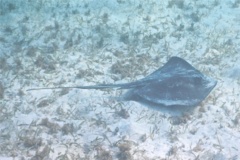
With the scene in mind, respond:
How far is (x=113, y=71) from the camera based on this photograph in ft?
19.8

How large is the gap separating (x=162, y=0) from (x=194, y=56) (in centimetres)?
278

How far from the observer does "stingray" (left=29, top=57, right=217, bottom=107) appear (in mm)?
4848

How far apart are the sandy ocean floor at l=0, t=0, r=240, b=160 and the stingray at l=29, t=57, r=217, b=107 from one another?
0.23m

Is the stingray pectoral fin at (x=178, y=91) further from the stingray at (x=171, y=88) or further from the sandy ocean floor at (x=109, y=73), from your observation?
the sandy ocean floor at (x=109, y=73)

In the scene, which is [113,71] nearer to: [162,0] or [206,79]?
[206,79]

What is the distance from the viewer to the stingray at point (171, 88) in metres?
4.85

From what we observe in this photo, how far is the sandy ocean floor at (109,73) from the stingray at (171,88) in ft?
0.76

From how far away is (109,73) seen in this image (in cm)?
598

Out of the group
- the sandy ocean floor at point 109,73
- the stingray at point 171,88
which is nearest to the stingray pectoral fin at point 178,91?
the stingray at point 171,88

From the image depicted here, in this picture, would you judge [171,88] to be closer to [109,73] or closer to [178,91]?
[178,91]

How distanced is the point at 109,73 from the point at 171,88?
5.04ft

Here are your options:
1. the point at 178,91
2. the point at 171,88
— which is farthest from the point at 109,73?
the point at 178,91

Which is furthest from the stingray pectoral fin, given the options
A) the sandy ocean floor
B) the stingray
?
the sandy ocean floor

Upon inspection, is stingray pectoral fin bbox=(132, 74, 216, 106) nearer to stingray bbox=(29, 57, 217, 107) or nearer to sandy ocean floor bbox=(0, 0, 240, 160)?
stingray bbox=(29, 57, 217, 107)
